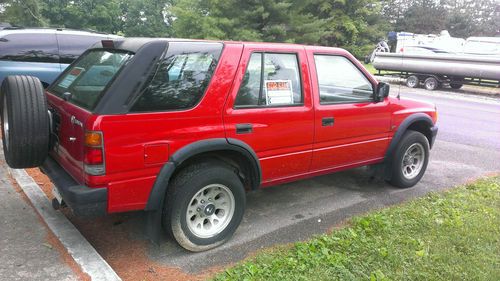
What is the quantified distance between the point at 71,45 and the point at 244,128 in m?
5.35

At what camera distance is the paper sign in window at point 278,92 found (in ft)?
12.0

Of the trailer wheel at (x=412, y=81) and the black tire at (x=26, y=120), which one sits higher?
the black tire at (x=26, y=120)

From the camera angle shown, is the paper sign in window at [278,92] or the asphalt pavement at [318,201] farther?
the paper sign in window at [278,92]

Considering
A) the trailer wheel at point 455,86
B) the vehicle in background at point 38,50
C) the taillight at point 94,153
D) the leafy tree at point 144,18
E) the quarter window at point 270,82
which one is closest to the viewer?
the taillight at point 94,153

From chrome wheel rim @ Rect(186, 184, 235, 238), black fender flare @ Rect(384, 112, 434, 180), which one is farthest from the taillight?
black fender flare @ Rect(384, 112, 434, 180)

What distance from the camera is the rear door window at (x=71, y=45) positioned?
23.8 ft

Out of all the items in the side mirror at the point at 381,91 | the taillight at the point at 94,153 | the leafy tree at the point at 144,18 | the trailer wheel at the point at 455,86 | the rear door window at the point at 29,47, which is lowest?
the trailer wheel at the point at 455,86

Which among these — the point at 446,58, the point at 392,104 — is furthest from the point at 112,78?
the point at 446,58

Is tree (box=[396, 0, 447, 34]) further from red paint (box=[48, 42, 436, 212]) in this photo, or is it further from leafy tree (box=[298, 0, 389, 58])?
red paint (box=[48, 42, 436, 212])

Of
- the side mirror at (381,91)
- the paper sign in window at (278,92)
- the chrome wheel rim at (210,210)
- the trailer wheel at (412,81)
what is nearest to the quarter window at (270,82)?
the paper sign in window at (278,92)

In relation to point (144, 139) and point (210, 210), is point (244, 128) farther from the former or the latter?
point (144, 139)

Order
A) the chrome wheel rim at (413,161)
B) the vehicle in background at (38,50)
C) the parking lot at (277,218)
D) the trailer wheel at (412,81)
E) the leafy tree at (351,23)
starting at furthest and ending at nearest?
the leafy tree at (351,23) → the trailer wheel at (412,81) → the vehicle in background at (38,50) → the chrome wheel rim at (413,161) → the parking lot at (277,218)

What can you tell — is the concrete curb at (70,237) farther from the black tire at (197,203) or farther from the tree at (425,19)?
the tree at (425,19)

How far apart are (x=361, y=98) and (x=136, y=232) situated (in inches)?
105
